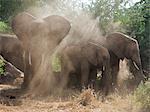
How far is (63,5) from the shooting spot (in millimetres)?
19938

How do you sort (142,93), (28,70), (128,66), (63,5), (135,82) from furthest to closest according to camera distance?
1. (63,5)
2. (128,66)
3. (135,82)
4. (28,70)
5. (142,93)

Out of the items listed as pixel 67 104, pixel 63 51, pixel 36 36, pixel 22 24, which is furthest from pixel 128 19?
pixel 67 104

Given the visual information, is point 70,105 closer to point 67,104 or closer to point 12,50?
point 67,104

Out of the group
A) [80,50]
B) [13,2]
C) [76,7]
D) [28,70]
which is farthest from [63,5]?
[28,70]

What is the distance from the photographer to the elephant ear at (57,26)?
37.5 feet

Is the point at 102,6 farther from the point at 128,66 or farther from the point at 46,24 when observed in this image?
the point at 46,24

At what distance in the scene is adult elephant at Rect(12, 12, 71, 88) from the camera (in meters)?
10.9

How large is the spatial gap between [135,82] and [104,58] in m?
1.54

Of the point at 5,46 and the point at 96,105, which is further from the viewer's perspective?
the point at 5,46

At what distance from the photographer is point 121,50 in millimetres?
13523

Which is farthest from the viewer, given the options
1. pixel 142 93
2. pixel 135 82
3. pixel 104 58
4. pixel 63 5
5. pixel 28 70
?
pixel 63 5

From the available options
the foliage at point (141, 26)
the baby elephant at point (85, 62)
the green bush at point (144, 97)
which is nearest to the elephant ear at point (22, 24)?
the baby elephant at point (85, 62)

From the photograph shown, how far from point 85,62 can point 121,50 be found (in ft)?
5.76

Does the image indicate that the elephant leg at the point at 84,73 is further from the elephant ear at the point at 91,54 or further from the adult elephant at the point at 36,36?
the adult elephant at the point at 36,36
